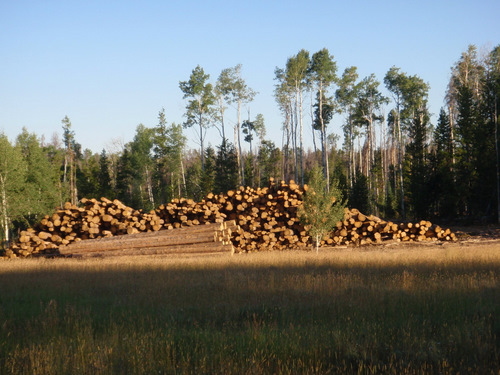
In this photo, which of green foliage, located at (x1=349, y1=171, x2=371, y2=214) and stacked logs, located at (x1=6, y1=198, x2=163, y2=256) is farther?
green foliage, located at (x1=349, y1=171, x2=371, y2=214)

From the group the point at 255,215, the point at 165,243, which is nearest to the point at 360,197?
the point at 255,215

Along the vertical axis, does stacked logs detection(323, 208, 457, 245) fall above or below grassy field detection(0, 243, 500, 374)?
below

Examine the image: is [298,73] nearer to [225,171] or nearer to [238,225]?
[225,171]

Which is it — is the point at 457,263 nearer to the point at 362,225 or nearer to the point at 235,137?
the point at 362,225

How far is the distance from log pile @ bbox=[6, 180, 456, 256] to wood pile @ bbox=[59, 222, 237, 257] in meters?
2.00

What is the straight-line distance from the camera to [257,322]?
6.50 meters

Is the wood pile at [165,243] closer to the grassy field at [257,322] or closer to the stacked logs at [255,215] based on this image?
the stacked logs at [255,215]

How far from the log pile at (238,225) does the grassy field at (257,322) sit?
8.30m

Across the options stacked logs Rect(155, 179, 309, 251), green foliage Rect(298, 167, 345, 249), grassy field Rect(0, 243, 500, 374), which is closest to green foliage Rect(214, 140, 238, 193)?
stacked logs Rect(155, 179, 309, 251)

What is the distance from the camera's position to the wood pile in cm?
1675

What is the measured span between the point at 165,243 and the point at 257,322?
1094 cm

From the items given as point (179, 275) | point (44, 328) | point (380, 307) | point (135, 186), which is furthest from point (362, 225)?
point (135, 186)

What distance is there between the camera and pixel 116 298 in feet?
27.8

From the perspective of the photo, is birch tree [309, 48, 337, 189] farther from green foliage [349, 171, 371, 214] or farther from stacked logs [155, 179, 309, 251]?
stacked logs [155, 179, 309, 251]
